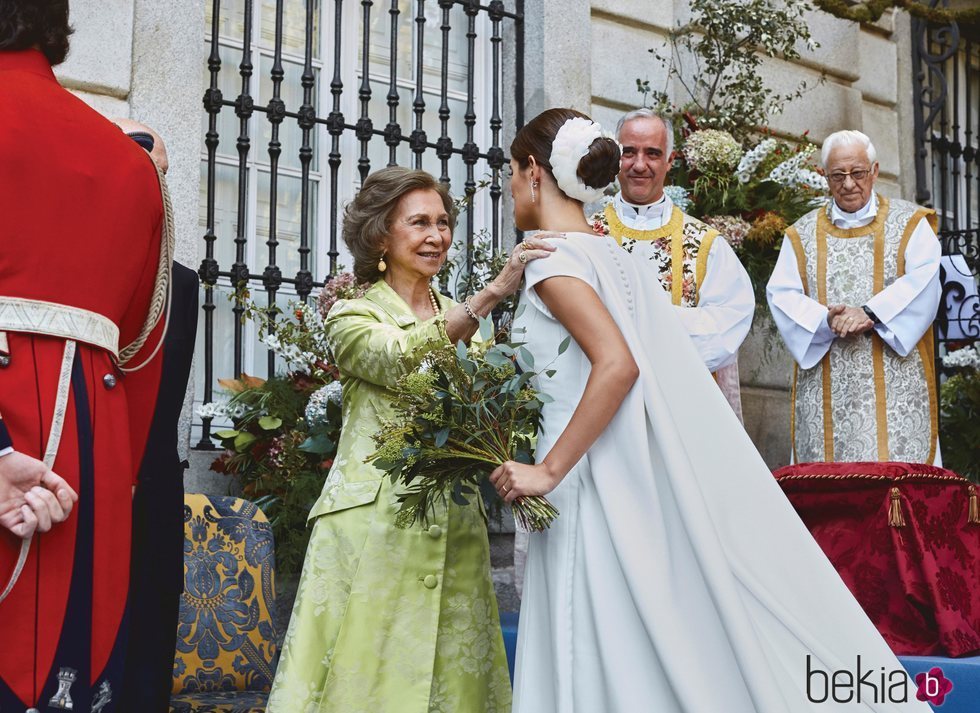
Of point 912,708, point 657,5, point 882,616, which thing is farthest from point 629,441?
point 657,5

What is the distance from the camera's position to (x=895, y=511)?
15.4 ft

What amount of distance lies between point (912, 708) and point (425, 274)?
176cm

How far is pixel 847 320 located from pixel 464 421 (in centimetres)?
326

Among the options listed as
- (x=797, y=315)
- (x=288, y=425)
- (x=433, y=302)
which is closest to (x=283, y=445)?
(x=288, y=425)

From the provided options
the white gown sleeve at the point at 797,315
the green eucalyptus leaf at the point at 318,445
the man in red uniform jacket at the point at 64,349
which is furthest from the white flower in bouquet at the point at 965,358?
the man in red uniform jacket at the point at 64,349

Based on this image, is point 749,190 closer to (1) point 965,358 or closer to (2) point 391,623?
(1) point 965,358

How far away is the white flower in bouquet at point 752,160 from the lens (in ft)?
20.9

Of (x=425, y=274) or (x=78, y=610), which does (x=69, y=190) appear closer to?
(x=78, y=610)

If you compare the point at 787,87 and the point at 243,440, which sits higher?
the point at 787,87

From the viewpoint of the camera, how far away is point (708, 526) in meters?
2.73

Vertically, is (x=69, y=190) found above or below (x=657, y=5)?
below

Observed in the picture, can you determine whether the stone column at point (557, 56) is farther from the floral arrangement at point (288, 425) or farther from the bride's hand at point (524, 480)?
the bride's hand at point (524, 480)

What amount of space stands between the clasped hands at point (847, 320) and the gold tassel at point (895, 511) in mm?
1135

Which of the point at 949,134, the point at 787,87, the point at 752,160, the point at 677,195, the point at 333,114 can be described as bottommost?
the point at 677,195
